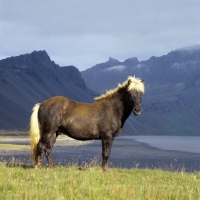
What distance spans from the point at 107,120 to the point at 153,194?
5.64 metres

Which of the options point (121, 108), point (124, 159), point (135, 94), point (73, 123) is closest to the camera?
point (135, 94)

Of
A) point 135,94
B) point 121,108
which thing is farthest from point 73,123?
point 135,94

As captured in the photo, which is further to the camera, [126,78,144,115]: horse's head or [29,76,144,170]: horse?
[29,76,144,170]: horse

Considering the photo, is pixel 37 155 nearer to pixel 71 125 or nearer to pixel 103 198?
pixel 71 125

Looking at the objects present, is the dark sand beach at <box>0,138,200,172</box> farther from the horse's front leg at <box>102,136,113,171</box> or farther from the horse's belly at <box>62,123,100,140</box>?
the horse's belly at <box>62,123,100,140</box>

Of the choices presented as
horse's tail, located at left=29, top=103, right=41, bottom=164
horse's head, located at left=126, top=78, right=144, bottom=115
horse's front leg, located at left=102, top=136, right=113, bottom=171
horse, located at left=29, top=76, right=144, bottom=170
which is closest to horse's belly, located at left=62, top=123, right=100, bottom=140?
horse, located at left=29, top=76, right=144, bottom=170

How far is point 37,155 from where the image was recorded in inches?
488

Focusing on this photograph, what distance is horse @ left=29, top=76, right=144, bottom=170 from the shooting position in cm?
1225

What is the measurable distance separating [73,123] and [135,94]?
92.6 inches

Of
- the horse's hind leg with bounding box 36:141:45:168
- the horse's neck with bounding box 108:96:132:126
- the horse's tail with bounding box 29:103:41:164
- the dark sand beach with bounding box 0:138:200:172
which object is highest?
the horse's neck with bounding box 108:96:132:126

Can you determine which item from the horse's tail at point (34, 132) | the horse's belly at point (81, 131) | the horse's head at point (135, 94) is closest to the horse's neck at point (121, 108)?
the horse's head at point (135, 94)

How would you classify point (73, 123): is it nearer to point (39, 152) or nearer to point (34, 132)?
point (34, 132)

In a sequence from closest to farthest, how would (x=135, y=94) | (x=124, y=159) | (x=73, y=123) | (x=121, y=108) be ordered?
1. (x=135, y=94)
2. (x=73, y=123)
3. (x=121, y=108)
4. (x=124, y=159)

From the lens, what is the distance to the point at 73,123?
12.3m
